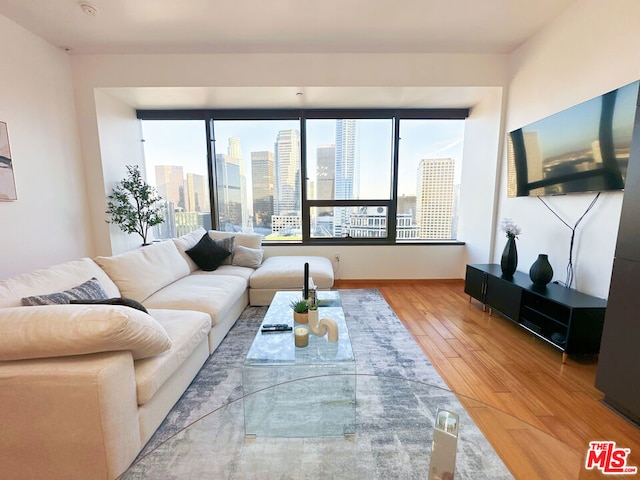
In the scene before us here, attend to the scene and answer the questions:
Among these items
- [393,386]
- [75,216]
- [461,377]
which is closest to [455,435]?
[393,386]

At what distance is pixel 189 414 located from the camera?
1.46 meters

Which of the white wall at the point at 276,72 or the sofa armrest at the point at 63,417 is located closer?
the sofa armrest at the point at 63,417

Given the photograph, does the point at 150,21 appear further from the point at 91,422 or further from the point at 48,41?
the point at 91,422

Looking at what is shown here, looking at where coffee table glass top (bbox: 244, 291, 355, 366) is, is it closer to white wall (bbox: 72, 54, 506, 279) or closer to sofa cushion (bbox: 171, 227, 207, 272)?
sofa cushion (bbox: 171, 227, 207, 272)

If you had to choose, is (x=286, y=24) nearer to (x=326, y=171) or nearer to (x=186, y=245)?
(x=326, y=171)

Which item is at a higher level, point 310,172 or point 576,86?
point 576,86

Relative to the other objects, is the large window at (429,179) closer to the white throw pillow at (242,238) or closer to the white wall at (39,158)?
the white throw pillow at (242,238)

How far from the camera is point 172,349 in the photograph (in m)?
1.41

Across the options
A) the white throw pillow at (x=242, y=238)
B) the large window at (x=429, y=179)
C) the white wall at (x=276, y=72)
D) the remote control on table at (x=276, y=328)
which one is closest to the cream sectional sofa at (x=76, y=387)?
the remote control on table at (x=276, y=328)

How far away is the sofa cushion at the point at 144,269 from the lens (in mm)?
1992

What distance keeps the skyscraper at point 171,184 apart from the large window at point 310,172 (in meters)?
0.02

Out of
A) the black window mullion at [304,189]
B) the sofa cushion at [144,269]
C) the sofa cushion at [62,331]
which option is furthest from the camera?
the black window mullion at [304,189]

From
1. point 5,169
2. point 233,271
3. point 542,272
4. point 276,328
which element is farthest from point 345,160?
point 5,169

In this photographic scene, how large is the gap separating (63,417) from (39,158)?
300cm
